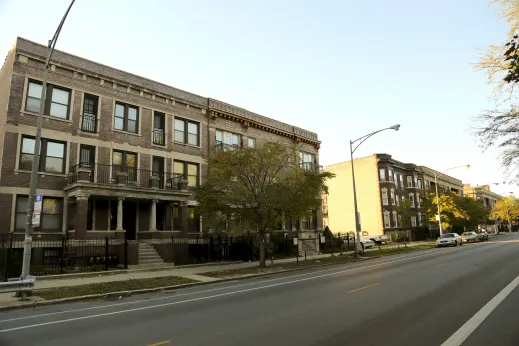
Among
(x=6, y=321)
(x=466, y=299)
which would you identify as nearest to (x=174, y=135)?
(x=6, y=321)

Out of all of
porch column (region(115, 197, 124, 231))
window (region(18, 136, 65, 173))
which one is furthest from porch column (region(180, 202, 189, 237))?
window (region(18, 136, 65, 173))

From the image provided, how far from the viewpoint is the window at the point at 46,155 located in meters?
20.5

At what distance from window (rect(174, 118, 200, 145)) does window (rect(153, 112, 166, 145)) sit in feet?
3.46

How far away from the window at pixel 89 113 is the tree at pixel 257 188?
834 centimetres

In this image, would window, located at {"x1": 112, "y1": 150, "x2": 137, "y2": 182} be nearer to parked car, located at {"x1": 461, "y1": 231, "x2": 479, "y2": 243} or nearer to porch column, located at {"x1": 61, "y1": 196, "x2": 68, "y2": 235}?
porch column, located at {"x1": 61, "y1": 196, "x2": 68, "y2": 235}

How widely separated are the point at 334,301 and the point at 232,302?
2856mm

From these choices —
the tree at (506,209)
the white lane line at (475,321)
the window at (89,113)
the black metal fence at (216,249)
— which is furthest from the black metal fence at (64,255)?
the tree at (506,209)

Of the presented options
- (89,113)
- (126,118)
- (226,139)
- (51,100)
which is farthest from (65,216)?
(226,139)

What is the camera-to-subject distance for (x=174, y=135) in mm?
27906

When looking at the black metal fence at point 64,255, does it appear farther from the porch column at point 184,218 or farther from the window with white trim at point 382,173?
the window with white trim at point 382,173

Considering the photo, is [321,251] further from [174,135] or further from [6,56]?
[6,56]

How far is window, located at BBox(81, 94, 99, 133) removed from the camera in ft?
76.2

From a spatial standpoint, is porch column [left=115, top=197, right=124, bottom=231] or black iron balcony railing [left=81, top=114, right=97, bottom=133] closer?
porch column [left=115, top=197, right=124, bottom=231]

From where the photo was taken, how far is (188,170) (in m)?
28.4
